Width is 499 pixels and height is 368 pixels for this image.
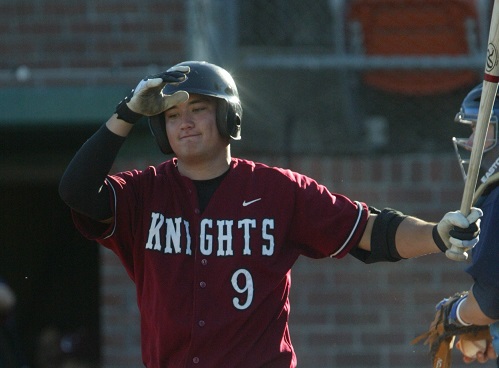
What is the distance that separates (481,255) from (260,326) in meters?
0.98

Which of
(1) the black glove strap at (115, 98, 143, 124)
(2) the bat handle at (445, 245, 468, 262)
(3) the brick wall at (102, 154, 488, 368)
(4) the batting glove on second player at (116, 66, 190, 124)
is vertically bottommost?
(3) the brick wall at (102, 154, 488, 368)

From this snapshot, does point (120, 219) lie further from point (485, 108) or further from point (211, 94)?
point (485, 108)

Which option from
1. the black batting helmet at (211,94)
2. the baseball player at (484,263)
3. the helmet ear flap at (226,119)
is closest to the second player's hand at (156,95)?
the black batting helmet at (211,94)

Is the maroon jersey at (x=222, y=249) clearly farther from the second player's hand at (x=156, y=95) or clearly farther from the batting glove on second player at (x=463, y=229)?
the batting glove on second player at (x=463, y=229)

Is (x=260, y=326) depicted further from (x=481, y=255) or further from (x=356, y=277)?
(x=356, y=277)

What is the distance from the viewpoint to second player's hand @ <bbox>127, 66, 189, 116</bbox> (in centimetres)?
448

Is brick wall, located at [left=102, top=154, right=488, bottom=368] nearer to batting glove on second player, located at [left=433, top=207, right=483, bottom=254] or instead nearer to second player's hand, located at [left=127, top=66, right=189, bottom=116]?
second player's hand, located at [left=127, top=66, right=189, bottom=116]

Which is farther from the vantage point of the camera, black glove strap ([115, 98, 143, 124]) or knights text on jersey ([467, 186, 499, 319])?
knights text on jersey ([467, 186, 499, 319])

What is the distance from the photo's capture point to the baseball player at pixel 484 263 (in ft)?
16.1

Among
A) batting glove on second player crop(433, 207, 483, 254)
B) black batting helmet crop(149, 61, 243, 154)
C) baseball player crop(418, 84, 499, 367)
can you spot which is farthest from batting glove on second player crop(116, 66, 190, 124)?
baseball player crop(418, 84, 499, 367)

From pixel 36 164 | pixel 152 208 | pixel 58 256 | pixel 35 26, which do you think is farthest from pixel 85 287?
pixel 152 208

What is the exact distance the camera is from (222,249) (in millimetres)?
4680

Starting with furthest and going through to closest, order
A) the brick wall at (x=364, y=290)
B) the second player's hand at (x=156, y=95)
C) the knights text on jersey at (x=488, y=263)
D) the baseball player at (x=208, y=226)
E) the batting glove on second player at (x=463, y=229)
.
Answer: the brick wall at (x=364, y=290) → the knights text on jersey at (x=488, y=263) → the baseball player at (x=208, y=226) → the second player's hand at (x=156, y=95) → the batting glove on second player at (x=463, y=229)

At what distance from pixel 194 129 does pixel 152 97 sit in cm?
30
